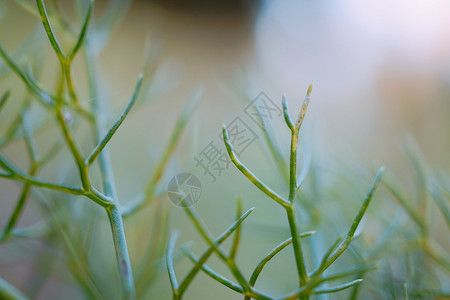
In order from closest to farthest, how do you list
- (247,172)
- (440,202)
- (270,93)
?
1. (247,172)
2. (440,202)
3. (270,93)

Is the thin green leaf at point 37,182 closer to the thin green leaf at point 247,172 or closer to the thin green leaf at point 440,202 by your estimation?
the thin green leaf at point 247,172

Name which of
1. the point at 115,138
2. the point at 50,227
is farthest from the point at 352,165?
the point at 115,138

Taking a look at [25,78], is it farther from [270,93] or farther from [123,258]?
[270,93]

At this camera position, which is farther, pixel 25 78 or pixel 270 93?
pixel 270 93

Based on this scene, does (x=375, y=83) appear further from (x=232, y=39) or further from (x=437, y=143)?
(x=232, y=39)

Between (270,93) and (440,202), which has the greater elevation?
(270,93)

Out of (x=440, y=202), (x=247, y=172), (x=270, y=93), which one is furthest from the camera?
(x=270, y=93)

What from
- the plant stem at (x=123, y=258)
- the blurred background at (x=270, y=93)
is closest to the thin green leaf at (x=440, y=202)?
the blurred background at (x=270, y=93)

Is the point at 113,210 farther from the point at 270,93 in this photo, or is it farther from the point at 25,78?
the point at 270,93

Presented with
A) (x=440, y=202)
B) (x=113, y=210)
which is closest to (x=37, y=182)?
(x=113, y=210)

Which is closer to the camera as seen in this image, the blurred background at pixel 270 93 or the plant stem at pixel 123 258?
the plant stem at pixel 123 258
